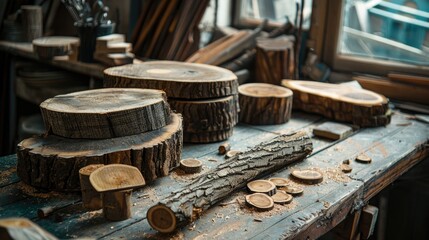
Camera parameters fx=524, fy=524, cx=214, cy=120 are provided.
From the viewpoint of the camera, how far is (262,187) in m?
2.04

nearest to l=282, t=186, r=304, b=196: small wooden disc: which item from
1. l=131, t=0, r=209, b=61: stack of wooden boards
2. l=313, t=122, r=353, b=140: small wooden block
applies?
l=313, t=122, r=353, b=140: small wooden block

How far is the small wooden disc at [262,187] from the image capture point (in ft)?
6.57

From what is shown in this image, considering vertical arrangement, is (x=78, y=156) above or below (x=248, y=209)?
above

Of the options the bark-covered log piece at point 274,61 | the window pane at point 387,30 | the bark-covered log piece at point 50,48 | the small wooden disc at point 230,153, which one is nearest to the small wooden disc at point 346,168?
the small wooden disc at point 230,153

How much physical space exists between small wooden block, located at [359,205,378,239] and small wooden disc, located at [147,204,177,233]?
1.01m

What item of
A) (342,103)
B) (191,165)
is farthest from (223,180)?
(342,103)

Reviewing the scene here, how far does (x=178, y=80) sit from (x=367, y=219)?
107cm

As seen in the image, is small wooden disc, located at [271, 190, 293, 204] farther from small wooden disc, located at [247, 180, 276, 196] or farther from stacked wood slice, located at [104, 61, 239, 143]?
stacked wood slice, located at [104, 61, 239, 143]

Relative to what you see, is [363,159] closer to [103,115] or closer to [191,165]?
[191,165]

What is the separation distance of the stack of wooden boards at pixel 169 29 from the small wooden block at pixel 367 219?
6.16 feet

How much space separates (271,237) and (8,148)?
11.2 feet

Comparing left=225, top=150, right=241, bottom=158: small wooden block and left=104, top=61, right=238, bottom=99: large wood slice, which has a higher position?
left=104, top=61, right=238, bottom=99: large wood slice

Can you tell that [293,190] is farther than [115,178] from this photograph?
Yes

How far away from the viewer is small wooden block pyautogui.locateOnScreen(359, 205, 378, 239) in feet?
7.47
